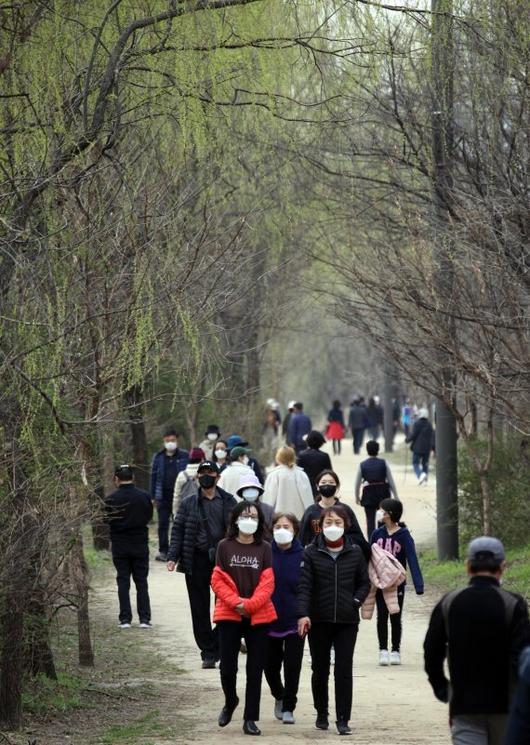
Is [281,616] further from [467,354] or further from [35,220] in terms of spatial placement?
[467,354]

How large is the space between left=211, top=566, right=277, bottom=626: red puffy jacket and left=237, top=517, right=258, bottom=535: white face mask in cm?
30

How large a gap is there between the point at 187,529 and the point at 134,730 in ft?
9.51

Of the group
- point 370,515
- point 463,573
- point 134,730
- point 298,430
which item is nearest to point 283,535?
point 134,730

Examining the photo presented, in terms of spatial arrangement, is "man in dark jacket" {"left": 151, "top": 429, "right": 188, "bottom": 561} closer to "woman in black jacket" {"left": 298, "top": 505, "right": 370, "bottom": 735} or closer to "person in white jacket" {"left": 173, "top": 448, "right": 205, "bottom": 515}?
"person in white jacket" {"left": 173, "top": 448, "right": 205, "bottom": 515}

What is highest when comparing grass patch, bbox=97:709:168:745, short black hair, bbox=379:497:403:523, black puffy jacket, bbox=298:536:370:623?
short black hair, bbox=379:497:403:523

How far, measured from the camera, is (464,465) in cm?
2117

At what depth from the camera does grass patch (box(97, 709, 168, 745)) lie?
36.0ft

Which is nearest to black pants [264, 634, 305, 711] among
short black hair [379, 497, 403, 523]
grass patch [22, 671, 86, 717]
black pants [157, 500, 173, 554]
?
grass patch [22, 671, 86, 717]

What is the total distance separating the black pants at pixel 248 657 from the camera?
35.9ft

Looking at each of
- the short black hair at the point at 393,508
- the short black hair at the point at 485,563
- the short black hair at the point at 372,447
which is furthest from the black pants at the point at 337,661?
the short black hair at the point at 372,447

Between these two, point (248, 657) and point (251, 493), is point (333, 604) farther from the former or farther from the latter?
point (251, 493)

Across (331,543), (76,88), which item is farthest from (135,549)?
(76,88)

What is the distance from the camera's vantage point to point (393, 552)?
13867 millimetres

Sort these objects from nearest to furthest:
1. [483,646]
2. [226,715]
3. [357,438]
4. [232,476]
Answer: [483,646], [226,715], [232,476], [357,438]
